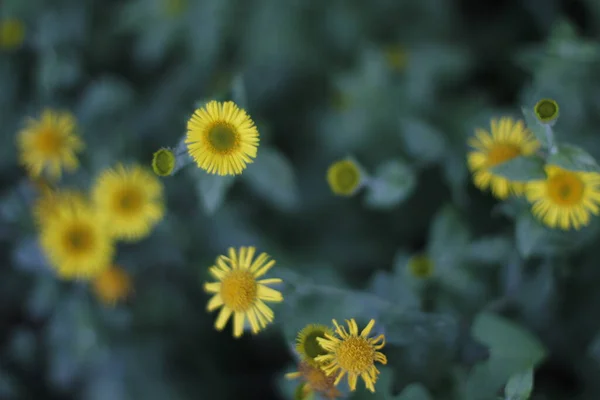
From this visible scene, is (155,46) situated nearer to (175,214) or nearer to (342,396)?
(175,214)

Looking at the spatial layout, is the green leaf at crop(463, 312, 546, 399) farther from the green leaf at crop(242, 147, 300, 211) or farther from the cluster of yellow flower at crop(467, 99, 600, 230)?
the green leaf at crop(242, 147, 300, 211)

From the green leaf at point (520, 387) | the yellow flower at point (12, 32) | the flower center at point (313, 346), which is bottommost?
the flower center at point (313, 346)

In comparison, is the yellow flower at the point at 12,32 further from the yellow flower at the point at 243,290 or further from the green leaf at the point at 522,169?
the green leaf at the point at 522,169

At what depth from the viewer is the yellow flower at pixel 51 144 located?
2.14 meters

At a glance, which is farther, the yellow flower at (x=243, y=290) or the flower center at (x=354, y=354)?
the yellow flower at (x=243, y=290)

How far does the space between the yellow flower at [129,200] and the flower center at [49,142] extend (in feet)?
0.67

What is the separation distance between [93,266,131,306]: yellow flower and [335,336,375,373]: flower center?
136 cm

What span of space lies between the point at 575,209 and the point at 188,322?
61.5 inches

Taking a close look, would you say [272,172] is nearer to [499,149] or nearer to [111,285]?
[499,149]

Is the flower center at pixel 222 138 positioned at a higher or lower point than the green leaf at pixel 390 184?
lower

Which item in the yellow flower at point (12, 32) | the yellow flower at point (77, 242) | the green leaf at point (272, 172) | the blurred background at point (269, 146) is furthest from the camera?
the yellow flower at point (12, 32)

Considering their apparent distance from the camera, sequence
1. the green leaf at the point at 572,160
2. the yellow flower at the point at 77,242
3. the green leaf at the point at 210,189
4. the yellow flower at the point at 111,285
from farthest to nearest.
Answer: the yellow flower at the point at 111,285 < the yellow flower at the point at 77,242 < the green leaf at the point at 210,189 < the green leaf at the point at 572,160

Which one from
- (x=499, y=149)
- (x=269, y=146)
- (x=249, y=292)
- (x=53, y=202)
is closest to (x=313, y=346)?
(x=249, y=292)

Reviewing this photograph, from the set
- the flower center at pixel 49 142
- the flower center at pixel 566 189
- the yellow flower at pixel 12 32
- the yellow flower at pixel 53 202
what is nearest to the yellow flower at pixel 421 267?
the flower center at pixel 566 189
